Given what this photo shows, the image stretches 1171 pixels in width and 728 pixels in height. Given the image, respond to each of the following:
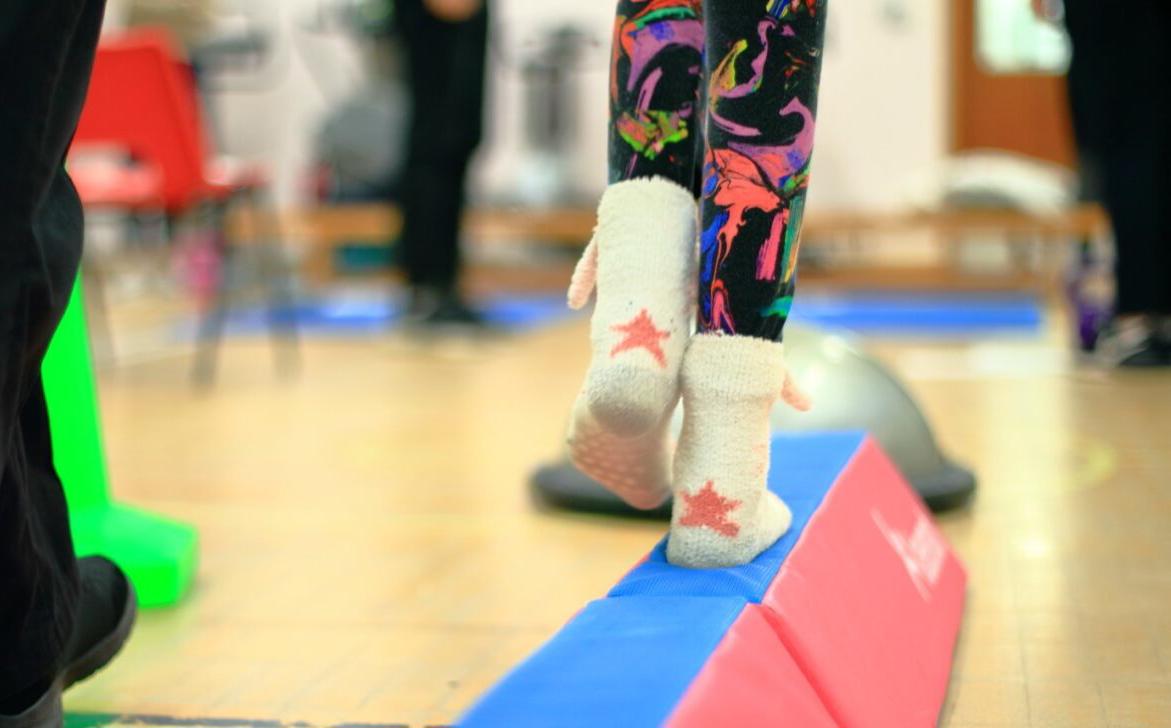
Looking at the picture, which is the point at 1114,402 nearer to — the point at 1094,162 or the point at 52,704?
the point at 1094,162

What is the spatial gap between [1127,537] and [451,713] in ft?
2.79

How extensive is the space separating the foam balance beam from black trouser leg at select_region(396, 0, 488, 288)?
2.74m

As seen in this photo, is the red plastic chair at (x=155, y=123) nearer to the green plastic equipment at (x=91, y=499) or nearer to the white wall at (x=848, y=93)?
the green plastic equipment at (x=91, y=499)

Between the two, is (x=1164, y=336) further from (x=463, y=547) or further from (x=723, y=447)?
(x=723, y=447)

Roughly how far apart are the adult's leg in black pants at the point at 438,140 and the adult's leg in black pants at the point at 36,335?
117 inches

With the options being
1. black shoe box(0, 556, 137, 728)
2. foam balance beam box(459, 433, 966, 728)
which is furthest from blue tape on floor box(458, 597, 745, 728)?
black shoe box(0, 556, 137, 728)

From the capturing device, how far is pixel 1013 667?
41.9 inches

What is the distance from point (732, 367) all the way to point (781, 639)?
0.60ft

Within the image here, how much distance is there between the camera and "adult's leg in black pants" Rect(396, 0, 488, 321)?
3.76m

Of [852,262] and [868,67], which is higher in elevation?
[868,67]

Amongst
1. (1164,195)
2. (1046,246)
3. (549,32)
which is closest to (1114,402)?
(1164,195)

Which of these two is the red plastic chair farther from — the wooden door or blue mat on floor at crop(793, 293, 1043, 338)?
the wooden door

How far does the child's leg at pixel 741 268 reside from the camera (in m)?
0.89

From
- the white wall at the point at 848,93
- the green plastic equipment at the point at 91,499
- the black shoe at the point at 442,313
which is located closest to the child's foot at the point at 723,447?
the green plastic equipment at the point at 91,499
